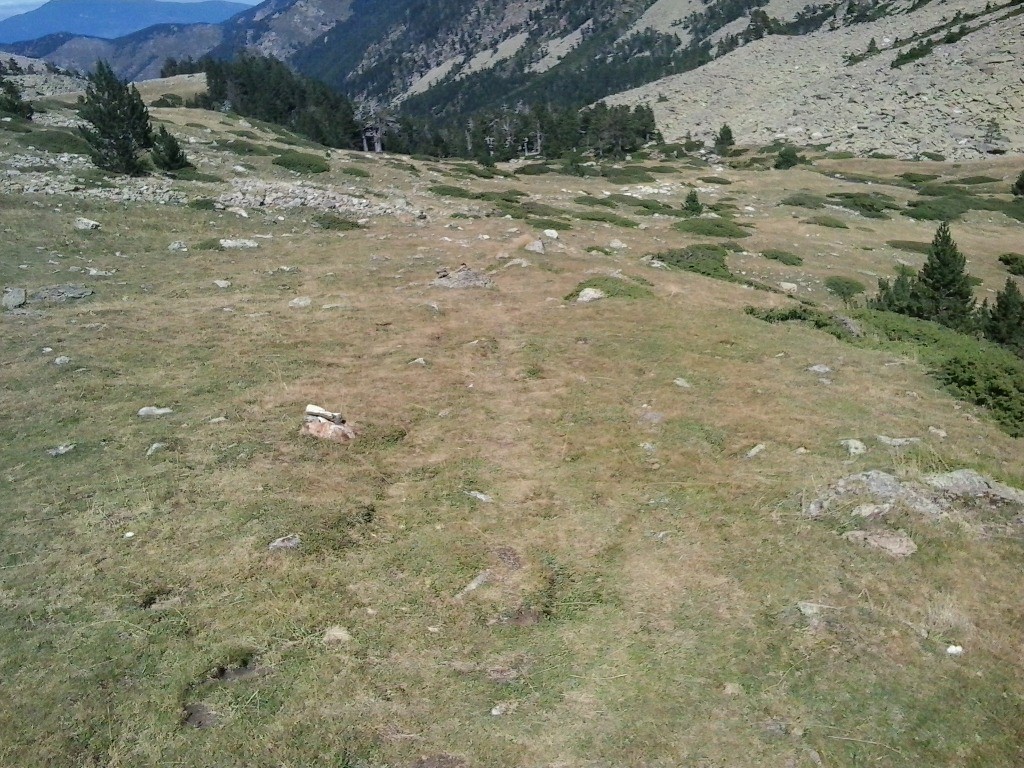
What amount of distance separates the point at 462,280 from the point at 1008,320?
57.2 ft

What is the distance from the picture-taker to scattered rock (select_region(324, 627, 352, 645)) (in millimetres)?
6938

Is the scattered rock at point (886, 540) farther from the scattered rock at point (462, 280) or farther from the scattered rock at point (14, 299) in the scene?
the scattered rock at point (14, 299)

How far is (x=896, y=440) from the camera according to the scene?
1066 centimetres

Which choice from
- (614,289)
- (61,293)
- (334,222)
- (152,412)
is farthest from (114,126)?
(152,412)

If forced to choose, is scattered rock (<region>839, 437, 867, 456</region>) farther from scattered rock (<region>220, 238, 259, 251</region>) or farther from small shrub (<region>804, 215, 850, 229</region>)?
small shrub (<region>804, 215, 850, 229</region>)

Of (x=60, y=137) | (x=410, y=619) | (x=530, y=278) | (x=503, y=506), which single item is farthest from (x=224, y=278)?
(x=60, y=137)

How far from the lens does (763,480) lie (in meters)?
9.87

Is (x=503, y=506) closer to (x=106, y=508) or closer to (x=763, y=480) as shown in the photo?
(x=763, y=480)

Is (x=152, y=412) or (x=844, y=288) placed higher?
(x=152, y=412)

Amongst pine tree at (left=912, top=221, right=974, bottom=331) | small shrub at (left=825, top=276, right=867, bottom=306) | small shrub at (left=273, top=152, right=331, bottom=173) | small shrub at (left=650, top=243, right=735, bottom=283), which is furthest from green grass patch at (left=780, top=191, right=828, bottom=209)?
small shrub at (left=273, top=152, right=331, bottom=173)

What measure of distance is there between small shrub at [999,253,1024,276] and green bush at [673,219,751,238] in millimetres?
13376

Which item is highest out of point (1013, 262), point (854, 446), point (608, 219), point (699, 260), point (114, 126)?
point (114, 126)

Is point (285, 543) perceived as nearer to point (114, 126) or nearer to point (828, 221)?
point (114, 126)

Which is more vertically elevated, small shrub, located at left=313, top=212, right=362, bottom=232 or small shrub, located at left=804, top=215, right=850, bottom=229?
small shrub, located at left=313, top=212, right=362, bottom=232
